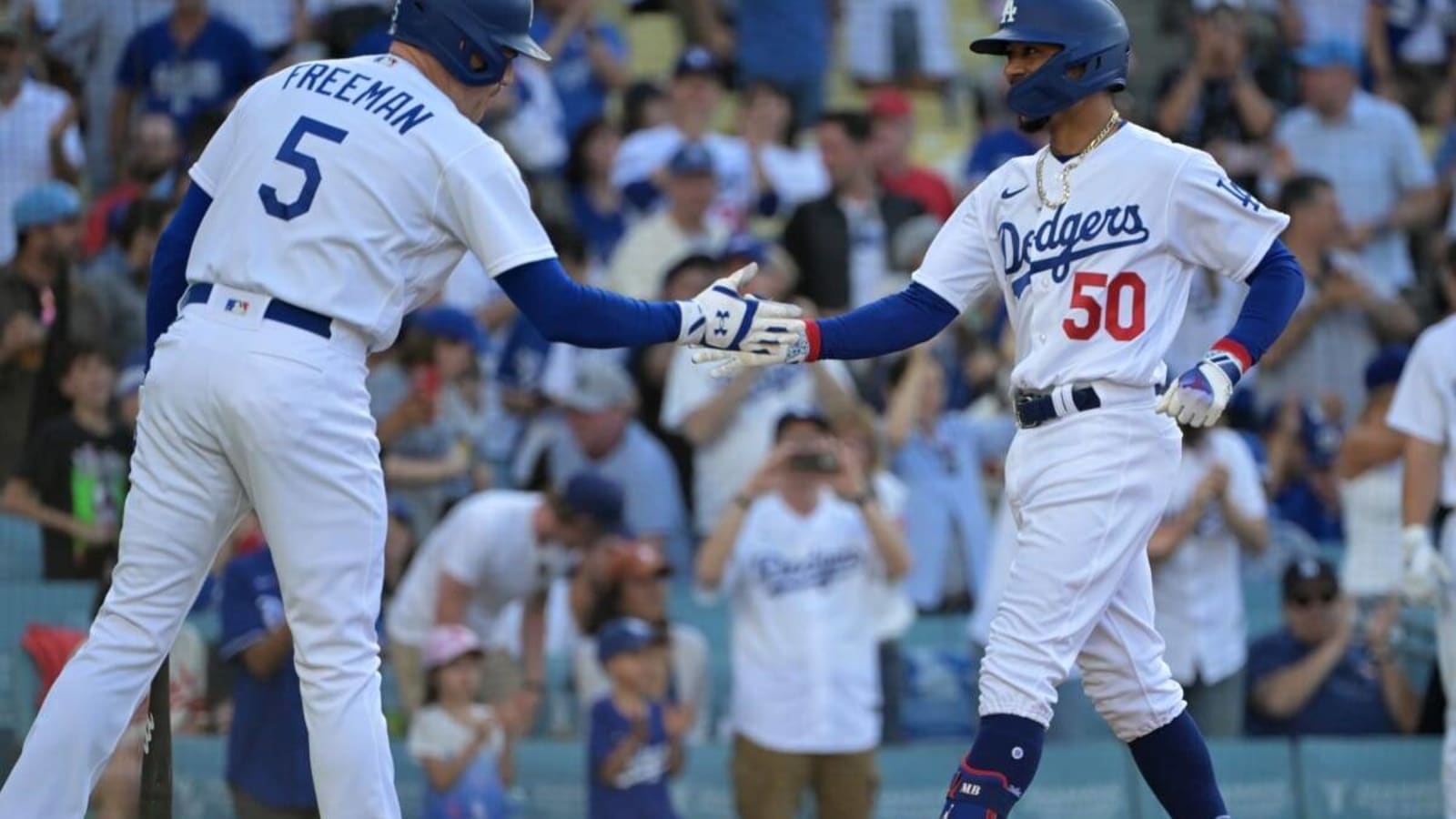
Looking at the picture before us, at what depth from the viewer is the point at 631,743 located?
7.62 m

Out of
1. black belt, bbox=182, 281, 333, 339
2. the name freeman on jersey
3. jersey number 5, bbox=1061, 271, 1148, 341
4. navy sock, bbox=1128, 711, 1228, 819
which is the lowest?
navy sock, bbox=1128, 711, 1228, 819

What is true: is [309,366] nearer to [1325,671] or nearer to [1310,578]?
[1310,578]

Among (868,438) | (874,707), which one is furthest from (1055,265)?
(868,438)

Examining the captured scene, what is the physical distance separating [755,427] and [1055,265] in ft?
13.9

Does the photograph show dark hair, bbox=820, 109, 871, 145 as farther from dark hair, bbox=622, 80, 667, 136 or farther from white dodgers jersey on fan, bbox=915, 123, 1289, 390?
white dodgers jersey on fan, bbox=915, 123, 1289, 390

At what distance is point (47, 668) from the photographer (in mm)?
7531

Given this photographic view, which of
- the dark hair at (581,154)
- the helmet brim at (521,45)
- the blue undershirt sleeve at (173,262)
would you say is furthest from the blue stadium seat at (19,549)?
the helmet brim at (521,45)

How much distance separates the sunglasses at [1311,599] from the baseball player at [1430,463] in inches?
61.3

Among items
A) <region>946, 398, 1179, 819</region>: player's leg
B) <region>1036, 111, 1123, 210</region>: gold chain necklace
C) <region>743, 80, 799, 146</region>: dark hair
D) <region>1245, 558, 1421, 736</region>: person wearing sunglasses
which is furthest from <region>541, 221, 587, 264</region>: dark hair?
<region>946, 398, 1179, 819</region>: player's leg

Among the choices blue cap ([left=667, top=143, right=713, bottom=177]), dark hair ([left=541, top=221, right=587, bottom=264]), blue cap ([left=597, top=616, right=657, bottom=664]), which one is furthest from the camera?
blue cap ([left=667, top=143, right=713, bottom=177])

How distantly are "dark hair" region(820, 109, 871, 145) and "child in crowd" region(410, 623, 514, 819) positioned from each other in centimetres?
377

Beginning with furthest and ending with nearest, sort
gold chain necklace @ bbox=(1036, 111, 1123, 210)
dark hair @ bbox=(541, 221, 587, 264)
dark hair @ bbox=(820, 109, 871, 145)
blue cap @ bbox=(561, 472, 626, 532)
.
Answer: dark hair @ bbox=(820, 109, 871, 145)
dark hair @ bbox=(541, 221, 587, 264)
blue cap @ bbox=(561, 472, 626, 532)
gold chain necklace @ bbox=(1036, 111, 1123, 210)

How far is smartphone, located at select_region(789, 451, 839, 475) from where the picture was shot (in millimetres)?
8156

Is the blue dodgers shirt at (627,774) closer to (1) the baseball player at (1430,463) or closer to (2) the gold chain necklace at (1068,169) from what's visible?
(1) the baseball player at (1430,463)
